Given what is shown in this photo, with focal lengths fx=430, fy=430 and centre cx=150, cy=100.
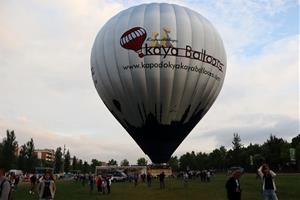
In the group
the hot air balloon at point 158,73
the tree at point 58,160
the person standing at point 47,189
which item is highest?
the hot air balloon at point 158,73

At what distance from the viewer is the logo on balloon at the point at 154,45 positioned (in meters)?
33.6

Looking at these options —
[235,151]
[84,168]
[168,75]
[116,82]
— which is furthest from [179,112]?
[84,168]

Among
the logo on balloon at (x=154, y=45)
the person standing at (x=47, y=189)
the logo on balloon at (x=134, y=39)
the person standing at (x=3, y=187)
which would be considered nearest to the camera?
the person standing at (x=3, y=187)

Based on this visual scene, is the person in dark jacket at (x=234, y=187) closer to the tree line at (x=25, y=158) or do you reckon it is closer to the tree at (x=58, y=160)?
the tree line at (x=25, y=158)

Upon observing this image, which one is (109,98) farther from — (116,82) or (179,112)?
(179,112)

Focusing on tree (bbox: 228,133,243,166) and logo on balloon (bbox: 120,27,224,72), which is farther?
tree (bbox: 228,133,243,166)

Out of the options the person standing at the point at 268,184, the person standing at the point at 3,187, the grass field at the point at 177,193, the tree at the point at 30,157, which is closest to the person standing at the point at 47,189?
the person standing at the point at 3,187

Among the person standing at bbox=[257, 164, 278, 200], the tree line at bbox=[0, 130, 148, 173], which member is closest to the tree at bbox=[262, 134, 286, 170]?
the tree line at bbox=[0, 130, 148, 173]

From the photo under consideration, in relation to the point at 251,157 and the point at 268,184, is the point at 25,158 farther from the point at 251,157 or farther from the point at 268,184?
the point at 268,184

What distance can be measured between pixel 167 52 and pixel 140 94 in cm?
390

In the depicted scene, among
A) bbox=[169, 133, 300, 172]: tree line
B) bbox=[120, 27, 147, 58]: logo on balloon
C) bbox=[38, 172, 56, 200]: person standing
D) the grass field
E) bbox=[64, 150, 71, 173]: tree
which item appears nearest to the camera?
bbox=[38, 172, 56, 200]: person standing

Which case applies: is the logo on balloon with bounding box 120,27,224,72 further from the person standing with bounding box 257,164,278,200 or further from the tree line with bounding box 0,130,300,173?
the tree line with bounding box 0,130,300,173

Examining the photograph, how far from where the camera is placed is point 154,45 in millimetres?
33719

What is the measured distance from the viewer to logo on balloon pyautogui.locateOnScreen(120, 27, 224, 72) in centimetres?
3359
